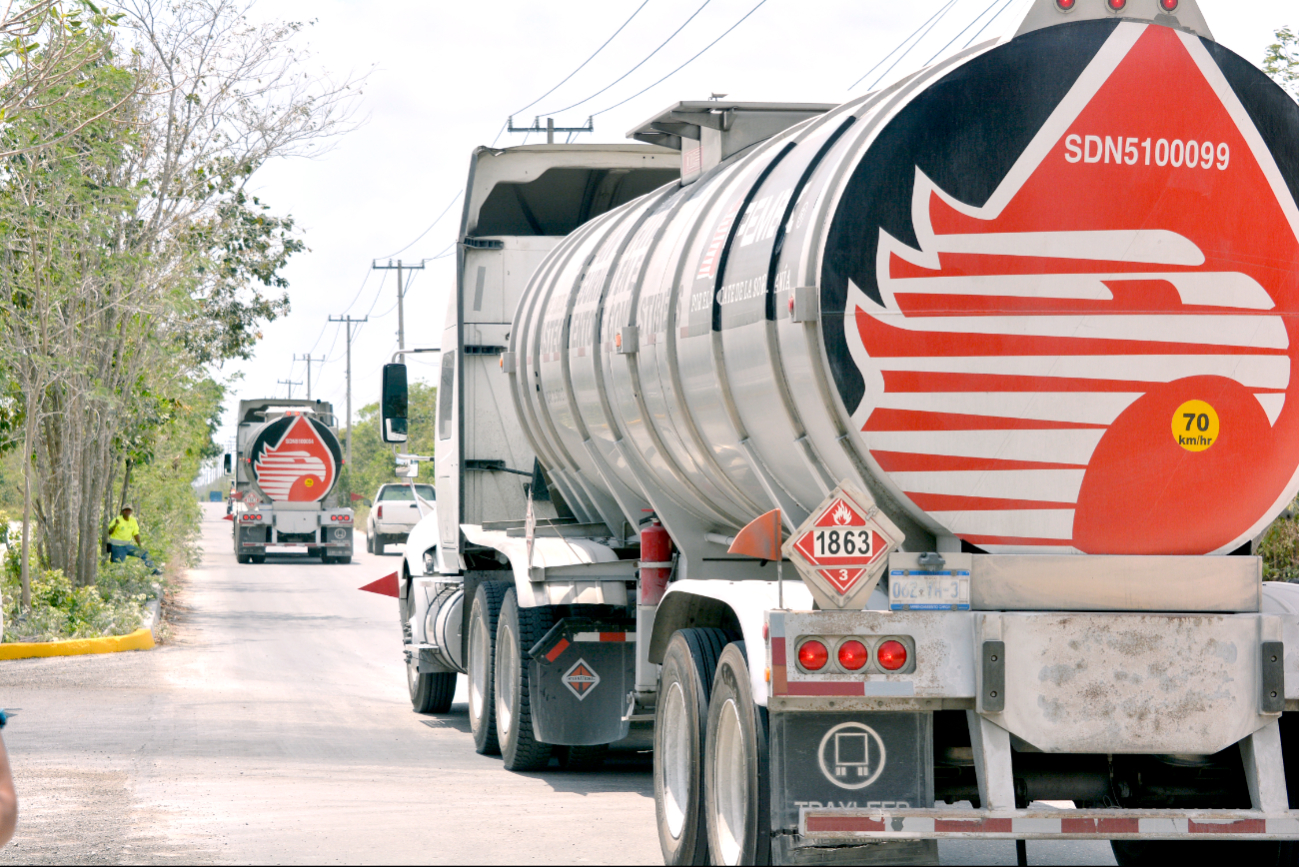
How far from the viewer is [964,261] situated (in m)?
5.63

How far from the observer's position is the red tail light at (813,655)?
5.39 m

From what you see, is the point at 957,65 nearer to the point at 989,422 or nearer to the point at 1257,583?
the point at 989,422

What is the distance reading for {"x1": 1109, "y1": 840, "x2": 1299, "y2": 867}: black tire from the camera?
6.03 metres

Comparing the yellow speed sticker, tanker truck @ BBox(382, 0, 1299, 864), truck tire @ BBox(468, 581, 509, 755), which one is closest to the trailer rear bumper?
tanker truck @ BBox(382, 0, 1299, 864)

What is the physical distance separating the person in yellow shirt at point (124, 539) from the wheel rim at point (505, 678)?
54.9 ft

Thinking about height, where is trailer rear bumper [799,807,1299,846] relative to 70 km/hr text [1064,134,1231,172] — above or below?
below

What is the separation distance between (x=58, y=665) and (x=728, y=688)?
40.4 feet

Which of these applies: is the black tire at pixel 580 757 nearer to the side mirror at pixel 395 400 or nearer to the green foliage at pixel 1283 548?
the side mirror at pixel 395 400

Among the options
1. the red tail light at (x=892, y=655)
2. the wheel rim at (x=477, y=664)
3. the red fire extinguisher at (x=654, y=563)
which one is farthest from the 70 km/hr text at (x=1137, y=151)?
the wheel rim at (x=477, y=664)

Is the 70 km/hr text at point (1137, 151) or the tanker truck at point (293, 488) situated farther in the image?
the tanker truck at point (293, 488)

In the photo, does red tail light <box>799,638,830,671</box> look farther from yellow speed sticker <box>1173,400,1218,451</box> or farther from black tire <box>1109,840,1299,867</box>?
black tire <box>1109,840,1299,867</box>

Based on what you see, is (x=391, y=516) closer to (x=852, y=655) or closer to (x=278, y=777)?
(x=278, y=777)

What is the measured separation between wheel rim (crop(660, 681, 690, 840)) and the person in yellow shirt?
20.4 metres

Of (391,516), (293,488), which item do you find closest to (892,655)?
(293,488)
